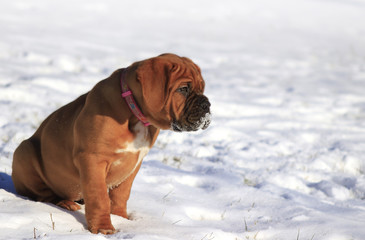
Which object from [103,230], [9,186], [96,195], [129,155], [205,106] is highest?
[205,106]

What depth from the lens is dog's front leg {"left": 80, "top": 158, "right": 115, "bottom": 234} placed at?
2.58m

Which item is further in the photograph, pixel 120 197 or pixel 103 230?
pixel 120 197

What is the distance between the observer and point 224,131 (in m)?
5.73

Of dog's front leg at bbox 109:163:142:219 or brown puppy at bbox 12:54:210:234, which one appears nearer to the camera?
brown puppy at bbox 12:54:210:234

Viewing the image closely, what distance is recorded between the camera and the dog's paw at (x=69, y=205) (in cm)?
304

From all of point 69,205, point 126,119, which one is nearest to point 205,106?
point 126,119

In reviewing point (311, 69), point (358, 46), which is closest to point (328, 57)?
point (311, 69)

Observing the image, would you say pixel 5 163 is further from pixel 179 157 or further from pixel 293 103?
pixel 293 103

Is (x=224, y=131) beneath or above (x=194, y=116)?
beneath

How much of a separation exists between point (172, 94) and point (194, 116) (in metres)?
0.18

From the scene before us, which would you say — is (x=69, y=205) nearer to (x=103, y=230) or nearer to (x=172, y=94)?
(x=103, y=230)

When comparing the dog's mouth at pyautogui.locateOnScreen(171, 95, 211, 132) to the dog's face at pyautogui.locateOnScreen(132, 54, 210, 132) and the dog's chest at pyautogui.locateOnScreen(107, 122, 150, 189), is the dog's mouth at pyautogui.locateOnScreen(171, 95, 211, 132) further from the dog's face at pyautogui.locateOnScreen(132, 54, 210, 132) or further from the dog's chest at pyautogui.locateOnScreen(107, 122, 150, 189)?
the dog's chest at pyautogui.locateOnScreen(107, 122, 150, 189)

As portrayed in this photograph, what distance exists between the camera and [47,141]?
303cm

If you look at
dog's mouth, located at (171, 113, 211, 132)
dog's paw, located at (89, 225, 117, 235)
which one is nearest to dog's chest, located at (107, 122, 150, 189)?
dog's mouth, located at (171, 113, 211, 132)
